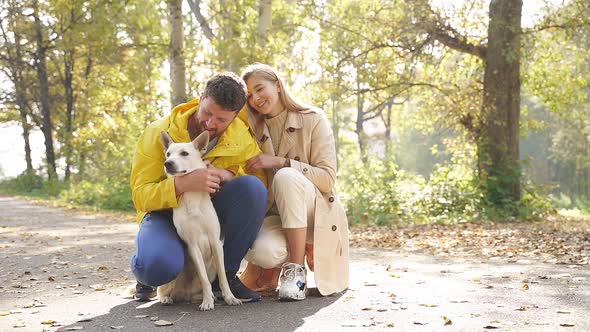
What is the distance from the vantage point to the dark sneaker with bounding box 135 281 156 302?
15.4 feet

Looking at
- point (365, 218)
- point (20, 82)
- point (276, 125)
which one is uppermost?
point (20, 82)

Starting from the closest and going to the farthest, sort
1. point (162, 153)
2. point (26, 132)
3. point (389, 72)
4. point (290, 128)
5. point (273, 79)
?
point (162, 153)
point (273, 79)
point (290, 128)
point (389, 72)
point (26, 132)

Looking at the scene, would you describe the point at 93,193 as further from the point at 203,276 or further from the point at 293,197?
the point at 203,276

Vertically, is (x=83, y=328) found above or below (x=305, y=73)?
below

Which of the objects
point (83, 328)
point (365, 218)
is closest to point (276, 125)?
point (83, 328)

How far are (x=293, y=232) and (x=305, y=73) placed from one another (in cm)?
1534

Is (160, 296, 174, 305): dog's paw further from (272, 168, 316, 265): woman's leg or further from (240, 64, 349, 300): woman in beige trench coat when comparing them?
(272, 168, 316, 265): woman's leg

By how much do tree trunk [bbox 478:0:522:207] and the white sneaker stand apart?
965 cm

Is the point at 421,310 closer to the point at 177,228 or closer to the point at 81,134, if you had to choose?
the point at 177,228

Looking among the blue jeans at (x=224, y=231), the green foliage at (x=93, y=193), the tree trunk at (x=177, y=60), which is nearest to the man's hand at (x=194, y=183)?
the blue jeans at (x=224, y=231)

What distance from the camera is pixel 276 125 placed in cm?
488

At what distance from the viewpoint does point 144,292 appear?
4695 mm

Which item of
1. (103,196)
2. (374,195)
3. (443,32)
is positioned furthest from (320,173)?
(103,196)

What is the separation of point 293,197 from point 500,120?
1030 centimetres
